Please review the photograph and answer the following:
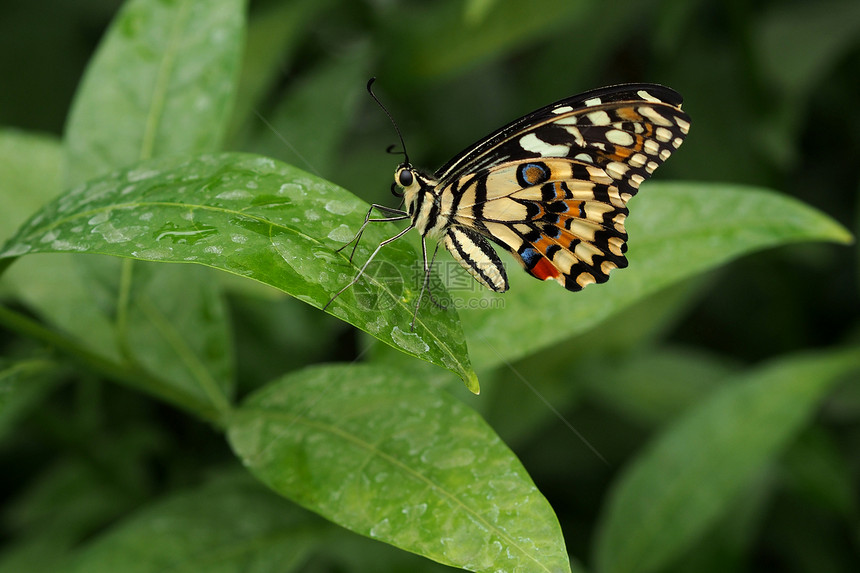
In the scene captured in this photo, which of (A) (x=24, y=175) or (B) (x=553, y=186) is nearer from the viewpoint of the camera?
(B) (x=553, y=186)

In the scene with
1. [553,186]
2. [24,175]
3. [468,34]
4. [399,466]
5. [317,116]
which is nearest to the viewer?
[399,466]

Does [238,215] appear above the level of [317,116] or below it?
above

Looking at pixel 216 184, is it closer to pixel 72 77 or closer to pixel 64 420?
pixel 64 420

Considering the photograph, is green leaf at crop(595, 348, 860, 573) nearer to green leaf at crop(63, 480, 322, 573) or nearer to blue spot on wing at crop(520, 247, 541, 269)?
blue spot on wing at crop(520, 247, 541, 269)

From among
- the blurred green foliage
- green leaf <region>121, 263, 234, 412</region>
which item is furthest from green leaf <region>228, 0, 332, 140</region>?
green leaf <region>121, 263, 234, 412</region>

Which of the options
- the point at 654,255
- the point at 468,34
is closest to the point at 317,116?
the point at 468,34

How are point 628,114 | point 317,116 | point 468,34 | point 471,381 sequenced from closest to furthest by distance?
point 471,381, point 628,114, point 317,116, point 468,34

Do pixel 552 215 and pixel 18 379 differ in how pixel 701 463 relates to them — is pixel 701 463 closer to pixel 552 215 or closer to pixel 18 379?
pixel 552 215

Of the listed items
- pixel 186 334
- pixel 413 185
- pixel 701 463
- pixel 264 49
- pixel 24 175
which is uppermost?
pixel 264 49
